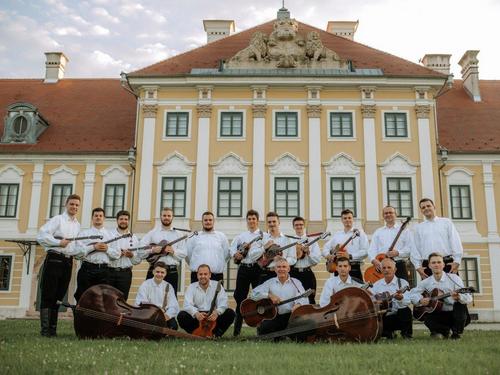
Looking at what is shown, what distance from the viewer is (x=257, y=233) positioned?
30.8 ft

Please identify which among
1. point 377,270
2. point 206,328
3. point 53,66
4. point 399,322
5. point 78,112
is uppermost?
point 53,66

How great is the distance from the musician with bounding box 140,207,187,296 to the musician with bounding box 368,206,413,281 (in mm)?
3372

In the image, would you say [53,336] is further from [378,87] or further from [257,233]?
[378,87]

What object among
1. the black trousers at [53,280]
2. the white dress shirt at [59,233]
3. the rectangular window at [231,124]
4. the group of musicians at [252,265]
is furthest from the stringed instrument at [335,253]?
the rectangular window at [231,124]

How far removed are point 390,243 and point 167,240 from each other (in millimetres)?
3947

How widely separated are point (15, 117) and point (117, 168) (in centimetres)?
494

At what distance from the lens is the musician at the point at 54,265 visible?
812 centimetres

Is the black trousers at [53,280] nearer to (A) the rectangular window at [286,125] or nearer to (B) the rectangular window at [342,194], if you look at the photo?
(B) the rectangular window at [342,194]

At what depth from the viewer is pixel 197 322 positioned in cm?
793

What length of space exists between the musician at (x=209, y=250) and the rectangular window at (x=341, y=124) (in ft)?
38.7

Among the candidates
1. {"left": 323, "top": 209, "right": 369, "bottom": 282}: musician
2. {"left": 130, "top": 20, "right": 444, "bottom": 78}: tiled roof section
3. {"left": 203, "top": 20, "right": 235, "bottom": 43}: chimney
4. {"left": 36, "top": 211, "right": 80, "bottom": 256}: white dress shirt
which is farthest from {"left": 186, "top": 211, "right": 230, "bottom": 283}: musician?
{"left": 203, "top": 20, "right": 235, "bottom": 43}: chimney

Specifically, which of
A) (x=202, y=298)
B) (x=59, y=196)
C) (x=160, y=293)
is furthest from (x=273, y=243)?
(x=59, y=196)

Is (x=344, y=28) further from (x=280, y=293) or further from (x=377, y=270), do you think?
(x=280, y=293)

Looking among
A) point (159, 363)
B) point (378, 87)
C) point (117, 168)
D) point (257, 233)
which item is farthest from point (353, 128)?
point (159, 363)
